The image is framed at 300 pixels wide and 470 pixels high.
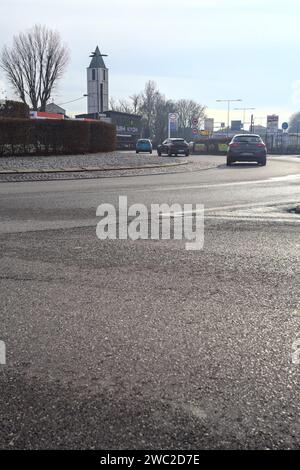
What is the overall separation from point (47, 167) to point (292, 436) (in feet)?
62.5

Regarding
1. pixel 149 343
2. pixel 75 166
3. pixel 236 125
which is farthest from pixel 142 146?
pixel 236 125

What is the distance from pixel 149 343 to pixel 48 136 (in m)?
21.4

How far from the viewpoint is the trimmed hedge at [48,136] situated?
2162 cm

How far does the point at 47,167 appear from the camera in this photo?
2011 cm

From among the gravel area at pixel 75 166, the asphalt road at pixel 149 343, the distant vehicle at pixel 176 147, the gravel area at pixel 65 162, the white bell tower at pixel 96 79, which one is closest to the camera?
the asphalt road at pixel 149 343

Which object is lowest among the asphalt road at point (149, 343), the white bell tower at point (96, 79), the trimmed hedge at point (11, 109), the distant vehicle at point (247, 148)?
the asphalt road at point (149, 343)

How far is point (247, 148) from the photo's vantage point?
23250mm

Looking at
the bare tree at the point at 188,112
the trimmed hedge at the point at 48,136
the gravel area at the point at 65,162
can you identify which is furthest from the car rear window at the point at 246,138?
the bare tree at the point at 188,112

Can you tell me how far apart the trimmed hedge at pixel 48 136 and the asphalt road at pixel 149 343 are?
647 inches

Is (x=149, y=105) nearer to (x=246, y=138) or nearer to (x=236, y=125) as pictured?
(x=236, y=125)

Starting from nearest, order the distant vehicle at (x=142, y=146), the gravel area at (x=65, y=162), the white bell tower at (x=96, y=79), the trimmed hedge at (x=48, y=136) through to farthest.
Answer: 1. the gravel area at (x=65, y=162)
2. the trimmed hedge at (x=48, y=136)
3. the distant vehicle at (x=142, y=146)
4. the white bell tower at (x=96, y=79)

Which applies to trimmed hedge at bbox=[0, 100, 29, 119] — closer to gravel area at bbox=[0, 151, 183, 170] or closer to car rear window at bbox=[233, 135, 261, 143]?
gravel area at bbox=[0, 151, 183, 170]

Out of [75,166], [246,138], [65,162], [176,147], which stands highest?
[246,138]

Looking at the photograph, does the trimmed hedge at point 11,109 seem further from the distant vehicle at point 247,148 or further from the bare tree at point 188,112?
the bare tree at point 188,112
